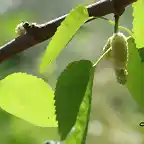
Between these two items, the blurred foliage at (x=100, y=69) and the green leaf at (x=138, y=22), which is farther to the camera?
the blurred foliage at (x=100, y=69)

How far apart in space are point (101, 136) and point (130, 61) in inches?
45.0

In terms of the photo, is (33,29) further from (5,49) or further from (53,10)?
(53,10)

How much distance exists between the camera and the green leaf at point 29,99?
1.21ft

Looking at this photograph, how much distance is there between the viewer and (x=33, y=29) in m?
0.38

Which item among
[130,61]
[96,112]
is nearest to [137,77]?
[130,61]

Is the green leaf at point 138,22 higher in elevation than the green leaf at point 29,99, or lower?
higher

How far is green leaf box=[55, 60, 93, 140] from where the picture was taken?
0.99 ft

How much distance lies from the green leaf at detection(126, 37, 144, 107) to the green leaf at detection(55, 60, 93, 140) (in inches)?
1.8

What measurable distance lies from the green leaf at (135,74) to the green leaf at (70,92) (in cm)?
5

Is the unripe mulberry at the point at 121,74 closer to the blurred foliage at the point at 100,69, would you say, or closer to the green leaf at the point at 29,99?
the green leaf at the point at 29,99

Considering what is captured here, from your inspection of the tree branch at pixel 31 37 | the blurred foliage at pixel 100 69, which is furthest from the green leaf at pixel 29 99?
the blurred foliage at pixel 100 69

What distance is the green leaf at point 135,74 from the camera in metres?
0.36

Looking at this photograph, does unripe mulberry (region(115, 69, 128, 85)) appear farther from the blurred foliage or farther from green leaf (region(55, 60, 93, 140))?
the blurred foliage

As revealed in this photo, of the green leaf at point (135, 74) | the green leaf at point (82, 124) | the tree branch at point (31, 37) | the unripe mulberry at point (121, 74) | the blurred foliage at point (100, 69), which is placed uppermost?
the tree branch at point (31, 37)
